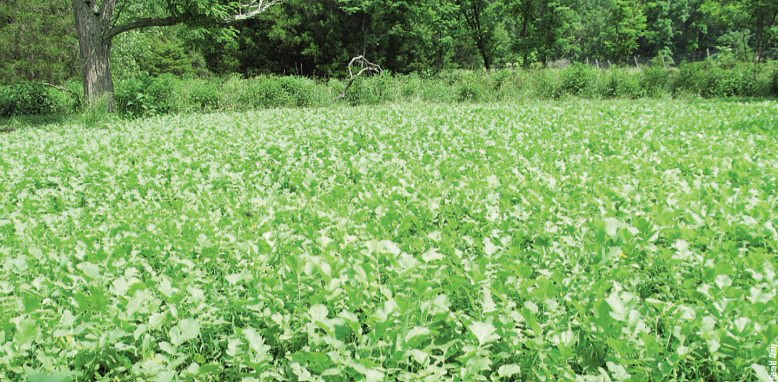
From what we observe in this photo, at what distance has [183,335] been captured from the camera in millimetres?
1638

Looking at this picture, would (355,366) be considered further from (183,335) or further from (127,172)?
(127,172)

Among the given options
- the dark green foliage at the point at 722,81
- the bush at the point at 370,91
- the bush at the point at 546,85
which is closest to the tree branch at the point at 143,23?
the bush at the point at 370,91

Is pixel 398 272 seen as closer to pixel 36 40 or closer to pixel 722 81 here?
pixel 722 81

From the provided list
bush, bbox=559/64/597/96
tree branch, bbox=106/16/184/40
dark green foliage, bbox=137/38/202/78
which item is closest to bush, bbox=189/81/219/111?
tree branch, bbox=106/16/184/40

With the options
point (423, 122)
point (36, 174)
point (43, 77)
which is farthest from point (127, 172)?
point (43, 77)

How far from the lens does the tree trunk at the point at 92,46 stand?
13.3 m

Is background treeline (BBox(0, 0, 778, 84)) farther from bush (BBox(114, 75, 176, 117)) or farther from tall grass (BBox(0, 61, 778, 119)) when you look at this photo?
bush (BBox(114, 75, 176, 117))

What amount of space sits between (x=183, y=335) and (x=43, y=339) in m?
0.72

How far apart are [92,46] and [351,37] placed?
28.5 m

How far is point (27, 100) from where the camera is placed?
17.4 meters

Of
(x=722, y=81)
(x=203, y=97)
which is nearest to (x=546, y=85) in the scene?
(x=722, y=81)

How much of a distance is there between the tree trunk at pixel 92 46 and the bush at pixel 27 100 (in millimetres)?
5658

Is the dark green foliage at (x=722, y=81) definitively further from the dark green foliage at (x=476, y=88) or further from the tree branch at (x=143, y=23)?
the tree branch at (x=143, y=23)

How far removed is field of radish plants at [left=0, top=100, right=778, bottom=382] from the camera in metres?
1.61
